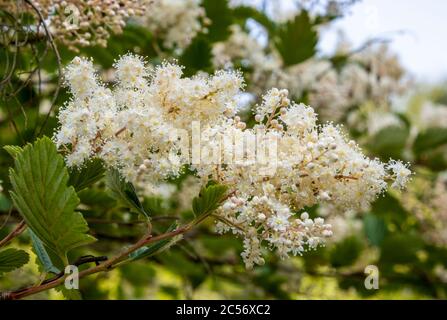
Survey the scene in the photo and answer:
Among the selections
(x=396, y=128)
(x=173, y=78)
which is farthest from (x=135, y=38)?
(x=396, y=128)

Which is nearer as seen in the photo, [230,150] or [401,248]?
[230,150]

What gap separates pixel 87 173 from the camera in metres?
1.11

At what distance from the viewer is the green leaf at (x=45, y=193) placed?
102 centimetres

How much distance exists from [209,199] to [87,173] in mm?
236

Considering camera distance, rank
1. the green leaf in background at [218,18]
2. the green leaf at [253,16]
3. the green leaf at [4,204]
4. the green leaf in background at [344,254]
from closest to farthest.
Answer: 1. the green leaf at [4,204]
2. the green leaf in background at [218,18]
3. the green leaf at [253,16]
4. the green leaf in background at [344,254]

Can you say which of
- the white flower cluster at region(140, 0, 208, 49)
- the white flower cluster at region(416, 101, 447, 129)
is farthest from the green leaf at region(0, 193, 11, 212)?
the white flower cluster at region(416, 101, 447, 129)

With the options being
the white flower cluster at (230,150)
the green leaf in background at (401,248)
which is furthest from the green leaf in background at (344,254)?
the white flower cluster at (230,150)

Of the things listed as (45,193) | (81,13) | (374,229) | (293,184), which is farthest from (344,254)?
(45,193)

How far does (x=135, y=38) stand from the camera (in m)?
2.19

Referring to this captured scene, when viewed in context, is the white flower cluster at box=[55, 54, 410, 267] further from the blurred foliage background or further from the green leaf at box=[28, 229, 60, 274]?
the blurred foliage background

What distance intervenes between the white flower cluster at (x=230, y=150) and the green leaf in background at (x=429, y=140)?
2.09 metres

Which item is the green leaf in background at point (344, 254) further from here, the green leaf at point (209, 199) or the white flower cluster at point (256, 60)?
the green leaf at point (209, 199)

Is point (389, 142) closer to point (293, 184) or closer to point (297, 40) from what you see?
point (297, 40)

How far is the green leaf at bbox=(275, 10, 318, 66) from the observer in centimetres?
243
